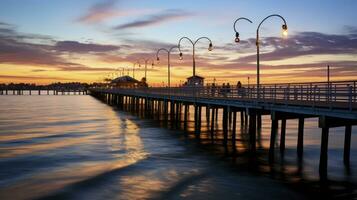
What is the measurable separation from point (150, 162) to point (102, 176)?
13.3 ft

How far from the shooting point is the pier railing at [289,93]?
19562 millimetres

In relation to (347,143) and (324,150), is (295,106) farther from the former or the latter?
(347,143)

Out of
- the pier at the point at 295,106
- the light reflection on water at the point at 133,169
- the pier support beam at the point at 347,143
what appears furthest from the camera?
the pier support beam at the point at 347,143

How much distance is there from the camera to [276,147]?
29359 millimetres

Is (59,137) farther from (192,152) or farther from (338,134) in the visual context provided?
(338,134)

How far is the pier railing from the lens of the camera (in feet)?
64.2

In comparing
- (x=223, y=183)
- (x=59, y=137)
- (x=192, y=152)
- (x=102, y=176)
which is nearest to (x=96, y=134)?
(x=59, y=137)

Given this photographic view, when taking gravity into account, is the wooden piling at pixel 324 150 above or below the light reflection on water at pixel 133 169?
above

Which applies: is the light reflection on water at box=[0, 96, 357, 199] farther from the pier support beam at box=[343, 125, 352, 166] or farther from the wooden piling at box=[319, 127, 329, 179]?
the wooden piling at box=[319, 127, 329, 179]

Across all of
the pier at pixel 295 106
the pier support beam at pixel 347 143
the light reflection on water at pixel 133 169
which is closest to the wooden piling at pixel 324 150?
the pier at pixel 295 106

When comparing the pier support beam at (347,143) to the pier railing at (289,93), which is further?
the pier support beam at (347,143)

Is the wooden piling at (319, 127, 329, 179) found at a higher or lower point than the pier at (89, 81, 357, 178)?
lower

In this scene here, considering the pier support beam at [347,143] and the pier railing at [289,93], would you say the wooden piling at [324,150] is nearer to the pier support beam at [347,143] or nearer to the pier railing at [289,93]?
the pier railing at [289,93]

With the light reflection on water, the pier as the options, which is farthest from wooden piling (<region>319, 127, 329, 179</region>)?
the light reflection on water
